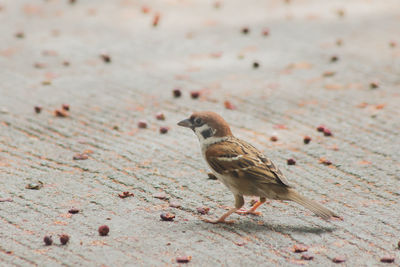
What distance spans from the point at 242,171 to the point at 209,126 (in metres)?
0.60

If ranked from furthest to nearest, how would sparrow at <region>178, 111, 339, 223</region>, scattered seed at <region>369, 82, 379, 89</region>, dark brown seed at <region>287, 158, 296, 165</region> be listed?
scattered seed at <region>369, 82, 379, 89</region>
dark brown seed at <region>287, 158, 296, 165</region>
sparrow at <region>178, 111, 339, 223</region>

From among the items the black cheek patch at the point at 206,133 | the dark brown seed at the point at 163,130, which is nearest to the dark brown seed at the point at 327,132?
the dark brown seed at the point at 163,130

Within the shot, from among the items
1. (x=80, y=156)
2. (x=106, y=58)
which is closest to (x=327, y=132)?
(x=80, y=156)

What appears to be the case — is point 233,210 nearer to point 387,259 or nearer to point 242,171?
point 242,171

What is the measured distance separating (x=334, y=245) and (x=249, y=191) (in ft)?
2.81

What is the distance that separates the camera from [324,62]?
10164 millimetres

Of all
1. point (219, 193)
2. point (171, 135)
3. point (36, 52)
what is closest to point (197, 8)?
point (36, 52)

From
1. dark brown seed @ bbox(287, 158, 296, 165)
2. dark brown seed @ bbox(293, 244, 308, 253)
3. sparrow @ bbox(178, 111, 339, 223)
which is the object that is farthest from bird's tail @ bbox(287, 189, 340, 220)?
dark brown seed @ bbox(287, 158, 296, 165)

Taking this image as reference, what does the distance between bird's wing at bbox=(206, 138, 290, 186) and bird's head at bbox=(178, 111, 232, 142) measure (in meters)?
0.11

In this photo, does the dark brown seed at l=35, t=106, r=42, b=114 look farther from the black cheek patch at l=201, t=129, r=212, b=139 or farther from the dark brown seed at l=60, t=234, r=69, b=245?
the dark brown seed at l=60, t=234, r=69, b=245

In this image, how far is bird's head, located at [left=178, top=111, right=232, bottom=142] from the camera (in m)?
5.88

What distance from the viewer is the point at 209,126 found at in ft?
19.4

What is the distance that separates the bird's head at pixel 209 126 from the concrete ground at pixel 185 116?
0.66 meters

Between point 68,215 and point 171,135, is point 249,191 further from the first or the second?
point 171,135
